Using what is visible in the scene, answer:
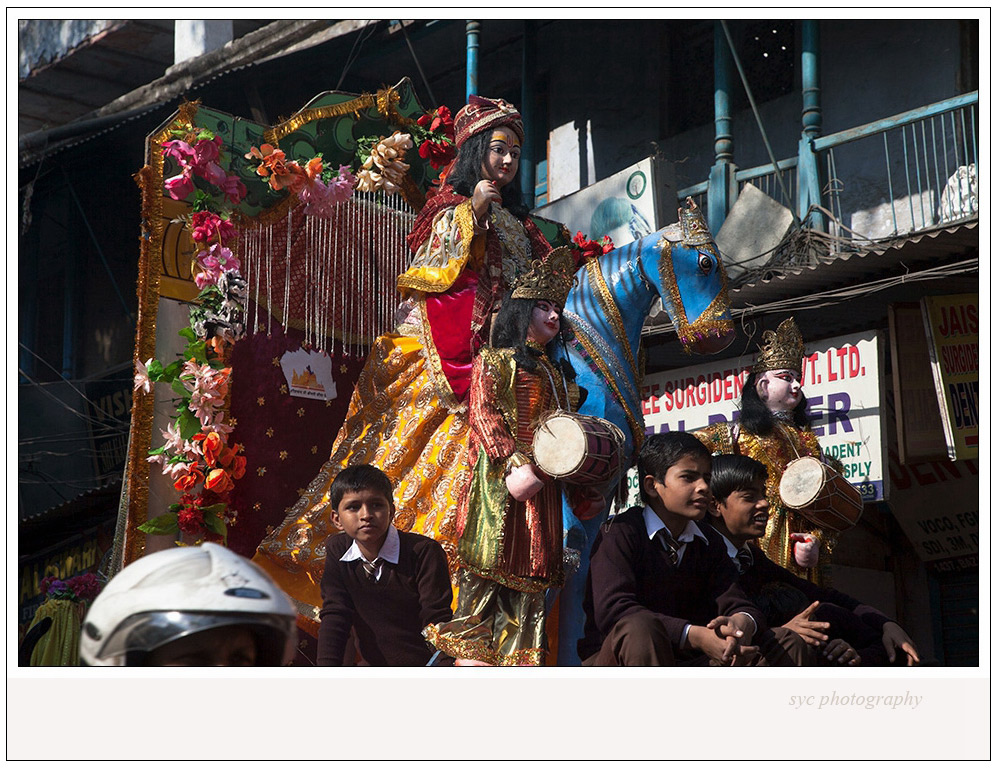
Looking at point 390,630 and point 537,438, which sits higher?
point 537,438

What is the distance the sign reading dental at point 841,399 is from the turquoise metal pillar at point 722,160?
4.57 feet

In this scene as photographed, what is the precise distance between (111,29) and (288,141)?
5.82m

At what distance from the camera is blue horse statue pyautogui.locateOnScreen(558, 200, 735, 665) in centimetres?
599

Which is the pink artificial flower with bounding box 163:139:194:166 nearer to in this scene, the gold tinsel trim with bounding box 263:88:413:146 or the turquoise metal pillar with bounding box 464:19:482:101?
the gold tinsel trim with bounding box 263:88:413:146

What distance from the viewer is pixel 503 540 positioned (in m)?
5.36

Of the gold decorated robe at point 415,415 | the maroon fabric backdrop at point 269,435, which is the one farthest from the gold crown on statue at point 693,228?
the maroon fabric backdrop at point 269,435

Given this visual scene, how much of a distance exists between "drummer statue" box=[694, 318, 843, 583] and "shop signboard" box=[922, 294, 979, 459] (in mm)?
976

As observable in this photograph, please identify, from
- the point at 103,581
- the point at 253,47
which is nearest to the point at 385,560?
the point at 103,581

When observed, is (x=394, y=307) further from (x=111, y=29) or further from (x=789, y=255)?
(x=111, y=29)

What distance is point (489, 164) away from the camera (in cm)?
655

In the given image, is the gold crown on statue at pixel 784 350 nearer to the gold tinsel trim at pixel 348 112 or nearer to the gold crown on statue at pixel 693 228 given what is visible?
the gold crown on statue at pixel 693 228

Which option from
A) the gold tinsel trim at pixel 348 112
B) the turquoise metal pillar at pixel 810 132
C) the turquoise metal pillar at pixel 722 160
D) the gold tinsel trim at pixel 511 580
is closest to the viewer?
the gold tinsel trim at pixel 511 580

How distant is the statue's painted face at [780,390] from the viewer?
6688 millimetres

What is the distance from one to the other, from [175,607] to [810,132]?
23.7 ft
